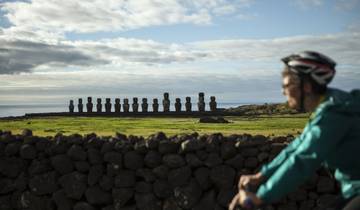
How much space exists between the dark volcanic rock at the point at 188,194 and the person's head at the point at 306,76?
26.9 ft

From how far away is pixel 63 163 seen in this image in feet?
44.2

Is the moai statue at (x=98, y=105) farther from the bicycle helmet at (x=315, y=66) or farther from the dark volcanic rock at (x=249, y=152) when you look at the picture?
the bicycle helmet at (x=315, y=66)

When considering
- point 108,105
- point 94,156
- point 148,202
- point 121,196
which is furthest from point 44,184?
point 108,105

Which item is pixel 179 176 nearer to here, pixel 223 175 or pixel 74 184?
pixel 223 175

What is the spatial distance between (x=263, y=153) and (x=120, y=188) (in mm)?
3393

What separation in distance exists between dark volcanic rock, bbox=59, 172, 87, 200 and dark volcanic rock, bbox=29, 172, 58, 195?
0.92 feet

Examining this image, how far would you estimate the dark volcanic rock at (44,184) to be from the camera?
1361 cm

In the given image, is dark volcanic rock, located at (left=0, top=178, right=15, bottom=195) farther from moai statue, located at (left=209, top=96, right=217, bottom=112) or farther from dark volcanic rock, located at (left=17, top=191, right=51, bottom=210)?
moai statue, located at (left=209, top=96, right=217, bottom=112)

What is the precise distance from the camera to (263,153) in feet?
40.9

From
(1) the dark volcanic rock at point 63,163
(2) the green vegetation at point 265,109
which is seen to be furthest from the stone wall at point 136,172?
(2) the green vegetation at point 265,109

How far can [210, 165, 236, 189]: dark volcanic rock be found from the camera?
495 inches

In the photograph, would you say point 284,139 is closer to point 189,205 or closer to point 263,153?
point 263,153

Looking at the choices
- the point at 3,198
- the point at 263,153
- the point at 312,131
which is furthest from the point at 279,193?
the point at 3,198

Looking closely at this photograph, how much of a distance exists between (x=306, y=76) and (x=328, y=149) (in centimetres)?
67
